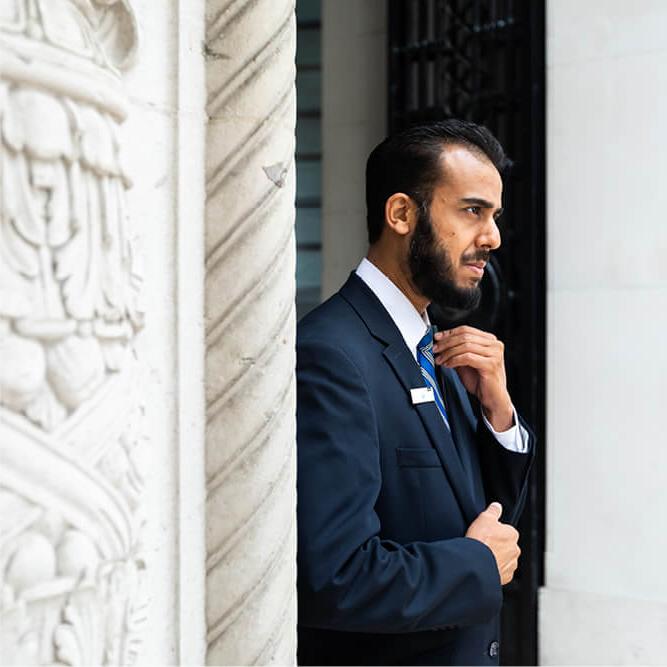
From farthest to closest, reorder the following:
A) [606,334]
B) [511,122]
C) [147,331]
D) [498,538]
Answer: [511,122] < [606,334] < [498,538] < [147,331]

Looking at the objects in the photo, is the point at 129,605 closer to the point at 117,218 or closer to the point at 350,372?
the point at 117,218

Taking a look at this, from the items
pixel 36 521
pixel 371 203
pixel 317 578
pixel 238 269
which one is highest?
pixel 371 203

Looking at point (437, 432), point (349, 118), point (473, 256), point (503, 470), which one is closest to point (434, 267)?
point (473, 256)

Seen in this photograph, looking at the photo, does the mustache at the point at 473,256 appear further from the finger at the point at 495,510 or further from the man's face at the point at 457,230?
the finger at the point at 495,510

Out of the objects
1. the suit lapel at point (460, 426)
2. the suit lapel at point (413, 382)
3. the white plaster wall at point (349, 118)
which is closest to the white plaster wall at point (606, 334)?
the white plaster wall at point (349, 118)

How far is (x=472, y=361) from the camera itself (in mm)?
2057

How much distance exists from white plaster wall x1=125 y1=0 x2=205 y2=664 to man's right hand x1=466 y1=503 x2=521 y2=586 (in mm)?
642

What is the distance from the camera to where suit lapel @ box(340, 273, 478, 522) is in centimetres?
192

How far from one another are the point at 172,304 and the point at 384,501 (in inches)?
27.6

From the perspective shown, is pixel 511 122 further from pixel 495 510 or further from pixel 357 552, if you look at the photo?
pixel 357 552

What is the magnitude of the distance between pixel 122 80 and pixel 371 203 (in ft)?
3.27

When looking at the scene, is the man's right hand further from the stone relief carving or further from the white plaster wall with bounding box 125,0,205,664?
the stone relief carving

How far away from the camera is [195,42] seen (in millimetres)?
1353

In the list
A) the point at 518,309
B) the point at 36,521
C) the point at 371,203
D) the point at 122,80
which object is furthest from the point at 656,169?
the point at 36,521
